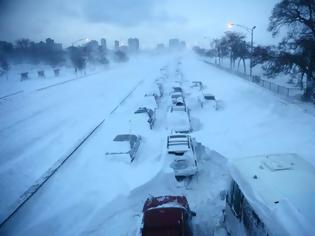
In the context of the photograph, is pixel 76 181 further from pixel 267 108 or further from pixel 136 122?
pixel 267 108

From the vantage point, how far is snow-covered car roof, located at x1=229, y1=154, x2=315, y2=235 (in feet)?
13.9

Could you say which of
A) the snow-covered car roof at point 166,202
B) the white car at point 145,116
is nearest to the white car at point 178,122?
the white car at point 145,116

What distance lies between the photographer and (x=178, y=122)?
52.1ft

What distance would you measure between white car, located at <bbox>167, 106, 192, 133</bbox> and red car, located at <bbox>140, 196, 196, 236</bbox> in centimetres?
796

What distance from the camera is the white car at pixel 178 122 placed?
50.3ft

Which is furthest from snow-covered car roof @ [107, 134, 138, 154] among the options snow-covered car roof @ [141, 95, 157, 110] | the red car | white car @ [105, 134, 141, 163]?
snow-covered car roof @ [141, 95, 157, 110]

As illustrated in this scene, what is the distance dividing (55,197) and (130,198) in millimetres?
3074

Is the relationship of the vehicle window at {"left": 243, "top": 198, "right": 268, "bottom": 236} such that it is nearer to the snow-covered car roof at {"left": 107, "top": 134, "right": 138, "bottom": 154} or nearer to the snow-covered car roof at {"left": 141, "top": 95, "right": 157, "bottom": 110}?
the snow-covered car roof at {"left": 107, "top": 134, "right": 138, "bottom": 154}

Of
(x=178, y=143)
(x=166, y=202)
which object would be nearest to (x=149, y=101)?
(x=178, y=143)

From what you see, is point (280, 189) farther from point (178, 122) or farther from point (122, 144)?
point (178, 122)

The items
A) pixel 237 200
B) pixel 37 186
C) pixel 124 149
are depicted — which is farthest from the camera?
pixel 124 149

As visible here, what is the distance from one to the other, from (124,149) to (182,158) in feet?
10.9

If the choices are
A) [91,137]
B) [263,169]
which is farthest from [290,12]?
[263,169]

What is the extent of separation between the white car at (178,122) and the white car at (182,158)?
3.85 meters
